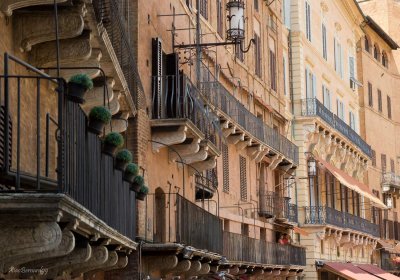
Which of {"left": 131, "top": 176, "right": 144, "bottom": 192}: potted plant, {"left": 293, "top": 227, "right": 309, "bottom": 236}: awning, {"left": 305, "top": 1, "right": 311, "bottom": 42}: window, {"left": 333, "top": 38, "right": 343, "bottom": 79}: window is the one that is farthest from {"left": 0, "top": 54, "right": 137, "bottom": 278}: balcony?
{"left": 333, "top": 38, "right": 343, "bottom": 79}: window

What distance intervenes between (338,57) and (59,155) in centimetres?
4870

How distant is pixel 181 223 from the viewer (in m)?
21.9

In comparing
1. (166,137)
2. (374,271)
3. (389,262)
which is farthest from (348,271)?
(166,137)

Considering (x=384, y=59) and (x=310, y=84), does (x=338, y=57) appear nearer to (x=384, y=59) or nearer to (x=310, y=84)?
(x=310, y=84)

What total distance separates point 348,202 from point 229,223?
23.5 m

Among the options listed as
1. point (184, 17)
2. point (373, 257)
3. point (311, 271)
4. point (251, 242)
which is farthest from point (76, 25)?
point (373, 257)

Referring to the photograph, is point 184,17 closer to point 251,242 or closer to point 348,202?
point 251,242

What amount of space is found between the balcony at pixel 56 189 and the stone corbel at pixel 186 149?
816 cm

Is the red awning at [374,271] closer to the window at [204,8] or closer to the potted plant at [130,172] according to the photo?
the window at [204,8]

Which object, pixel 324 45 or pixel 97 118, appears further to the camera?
pixel 324 45

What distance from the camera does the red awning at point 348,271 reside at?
4678 cm

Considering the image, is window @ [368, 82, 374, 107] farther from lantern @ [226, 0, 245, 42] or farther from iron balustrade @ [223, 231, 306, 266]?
lantern @ [226, 0, 245, 42]

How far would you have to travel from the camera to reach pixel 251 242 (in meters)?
34.3

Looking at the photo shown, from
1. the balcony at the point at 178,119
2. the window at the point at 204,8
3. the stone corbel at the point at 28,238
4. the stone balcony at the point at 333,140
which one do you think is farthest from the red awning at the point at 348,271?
the stone corbel at the point at 28,238
